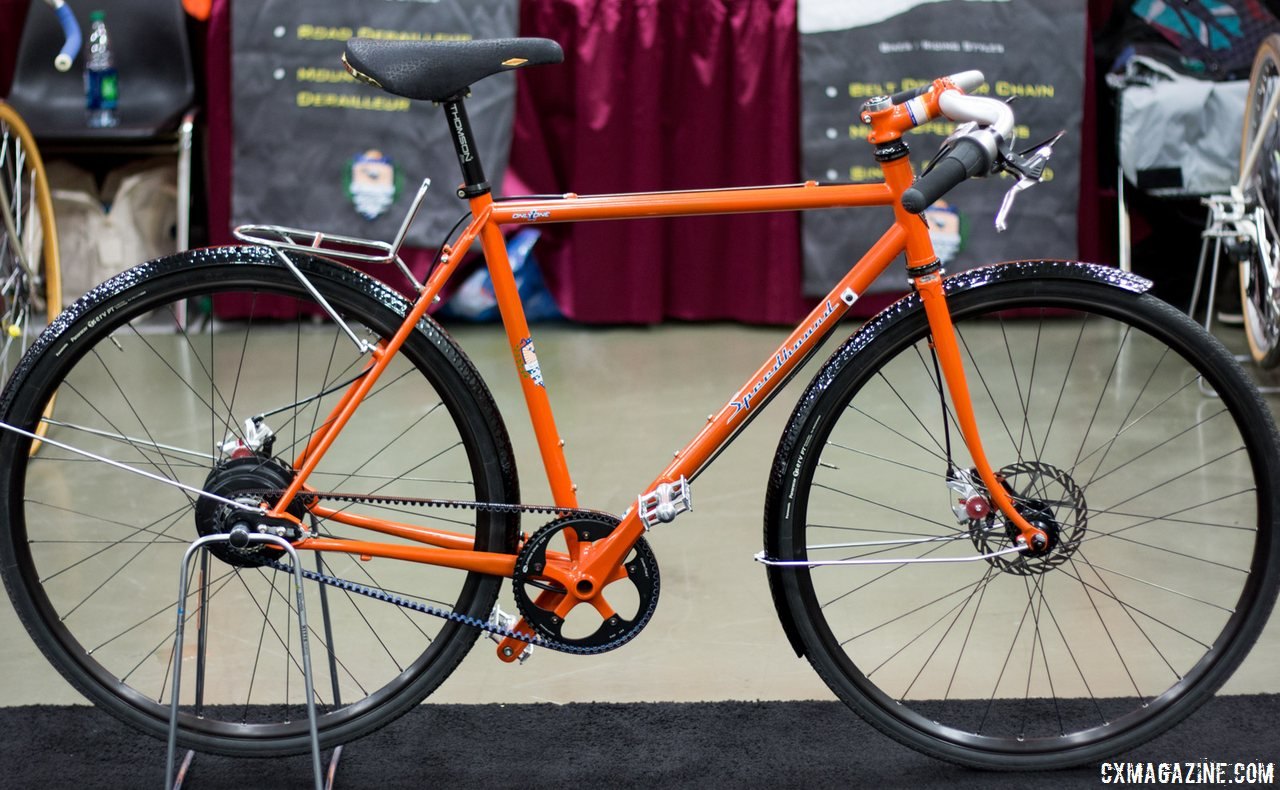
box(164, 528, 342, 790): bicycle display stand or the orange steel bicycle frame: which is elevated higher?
the orange steel bicycle frame

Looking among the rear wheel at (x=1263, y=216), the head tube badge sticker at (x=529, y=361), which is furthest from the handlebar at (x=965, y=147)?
the rear wheel at (x=1263, y=216)

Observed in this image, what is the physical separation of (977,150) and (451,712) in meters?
1.28

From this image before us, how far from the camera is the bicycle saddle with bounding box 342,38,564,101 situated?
73.5 inches

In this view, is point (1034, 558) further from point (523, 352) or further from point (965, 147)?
point (523, 352)

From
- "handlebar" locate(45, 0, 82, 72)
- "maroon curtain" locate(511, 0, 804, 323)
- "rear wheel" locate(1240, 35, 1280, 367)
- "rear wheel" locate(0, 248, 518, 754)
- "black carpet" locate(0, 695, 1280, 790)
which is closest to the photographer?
"rear wheel" locate(0, 248, 518, 754)

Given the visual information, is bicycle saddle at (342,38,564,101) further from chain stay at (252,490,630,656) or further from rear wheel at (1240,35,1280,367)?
rear wheel at (1240,35,1280,367)

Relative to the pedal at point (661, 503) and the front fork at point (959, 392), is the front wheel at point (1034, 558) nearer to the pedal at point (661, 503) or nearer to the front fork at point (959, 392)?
the front fork at point (959, 392)

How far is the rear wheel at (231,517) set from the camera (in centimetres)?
198

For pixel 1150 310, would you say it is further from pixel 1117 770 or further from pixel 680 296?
pixel 680 296

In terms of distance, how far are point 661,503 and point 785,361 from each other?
0.27 m

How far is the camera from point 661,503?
1.99 metres

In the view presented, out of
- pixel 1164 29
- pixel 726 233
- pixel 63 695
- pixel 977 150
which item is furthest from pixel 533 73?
pixel 977 150

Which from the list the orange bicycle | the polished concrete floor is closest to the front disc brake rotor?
the orange bicycle

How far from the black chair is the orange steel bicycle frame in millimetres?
3049
